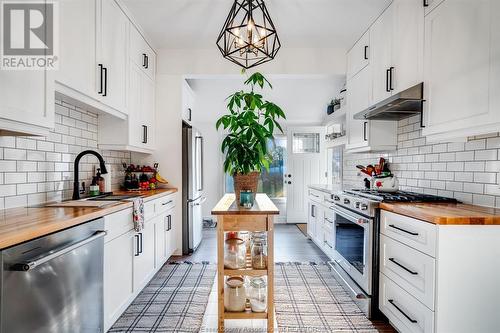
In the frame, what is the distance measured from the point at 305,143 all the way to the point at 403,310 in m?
3.97

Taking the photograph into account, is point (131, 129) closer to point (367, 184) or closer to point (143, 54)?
point (143, 54)

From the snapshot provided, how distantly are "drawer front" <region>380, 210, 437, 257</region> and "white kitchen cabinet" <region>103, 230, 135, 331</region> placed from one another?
193 cm

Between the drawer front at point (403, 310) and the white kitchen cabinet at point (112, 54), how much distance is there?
103 inches

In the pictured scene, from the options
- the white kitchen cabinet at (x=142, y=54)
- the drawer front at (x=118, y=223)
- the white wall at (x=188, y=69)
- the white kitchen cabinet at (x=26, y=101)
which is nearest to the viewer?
the white kitchen cabinet at (x=26, y=101)

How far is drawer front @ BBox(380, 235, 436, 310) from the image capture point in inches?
57.9

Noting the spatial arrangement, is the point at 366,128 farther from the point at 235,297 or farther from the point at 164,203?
the point at 164,203

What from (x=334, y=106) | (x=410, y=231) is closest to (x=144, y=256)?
(x=410, y=231)

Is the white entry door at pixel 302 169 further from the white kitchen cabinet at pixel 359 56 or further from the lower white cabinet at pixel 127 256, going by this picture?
the lower white cabinet at pixel 127 256

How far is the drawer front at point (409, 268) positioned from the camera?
1470mm

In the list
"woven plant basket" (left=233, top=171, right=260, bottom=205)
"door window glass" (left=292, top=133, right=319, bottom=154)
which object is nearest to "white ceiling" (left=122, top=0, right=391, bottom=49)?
"woven plant basket" (left=233, top=171, right=260, bottom=205)

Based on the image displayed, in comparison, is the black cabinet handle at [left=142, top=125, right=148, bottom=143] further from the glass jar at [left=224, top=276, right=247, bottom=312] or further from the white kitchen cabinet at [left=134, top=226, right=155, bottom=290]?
the glass jar at [left=224, top=276, right=247, bottom=312]

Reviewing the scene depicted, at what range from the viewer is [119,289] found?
1.91 metres

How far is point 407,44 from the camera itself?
7.23 ft

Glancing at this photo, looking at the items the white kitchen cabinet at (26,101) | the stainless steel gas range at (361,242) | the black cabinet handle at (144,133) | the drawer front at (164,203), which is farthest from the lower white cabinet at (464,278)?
the black cabinet handle at (144,133)
